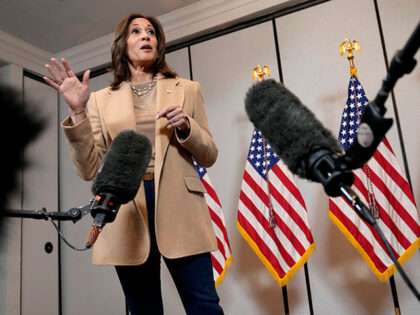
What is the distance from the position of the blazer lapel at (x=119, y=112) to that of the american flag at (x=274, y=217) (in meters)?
1.55

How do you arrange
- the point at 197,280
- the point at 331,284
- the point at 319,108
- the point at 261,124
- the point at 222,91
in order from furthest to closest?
the point at 222,91 < the point at 319,108 < the point at 331,284 < the point at 197,280 < the point at 261,124

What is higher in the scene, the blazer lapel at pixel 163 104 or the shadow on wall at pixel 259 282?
the blazer lapel at pixel 163 104

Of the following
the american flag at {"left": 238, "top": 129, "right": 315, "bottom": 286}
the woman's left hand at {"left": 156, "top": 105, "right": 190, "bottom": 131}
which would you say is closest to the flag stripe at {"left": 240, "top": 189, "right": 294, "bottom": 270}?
the american flag at {"left": 238, "top": 129, "right": 315, "bottom": 286}

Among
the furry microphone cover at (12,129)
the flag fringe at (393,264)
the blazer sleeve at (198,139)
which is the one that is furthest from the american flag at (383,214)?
the furry microphone cover at (12,129)

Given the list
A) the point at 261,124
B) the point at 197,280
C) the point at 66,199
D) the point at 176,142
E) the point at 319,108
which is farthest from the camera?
the point at 66,199

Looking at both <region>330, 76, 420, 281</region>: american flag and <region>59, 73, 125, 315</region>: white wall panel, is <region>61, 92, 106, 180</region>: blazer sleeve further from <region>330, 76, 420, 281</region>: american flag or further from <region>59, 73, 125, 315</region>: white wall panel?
<region>59, 73, 125, 315</region>: white wall panel

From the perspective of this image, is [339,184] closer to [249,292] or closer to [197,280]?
[197,280]

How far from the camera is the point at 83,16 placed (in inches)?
150

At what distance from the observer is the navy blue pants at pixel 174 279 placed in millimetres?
1328

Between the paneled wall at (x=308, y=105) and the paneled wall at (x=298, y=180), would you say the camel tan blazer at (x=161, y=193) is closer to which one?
the paneled wall at (x=298, y=180)

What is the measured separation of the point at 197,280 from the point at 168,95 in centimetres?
62

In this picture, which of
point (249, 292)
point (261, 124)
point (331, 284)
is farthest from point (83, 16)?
point (261, 124)

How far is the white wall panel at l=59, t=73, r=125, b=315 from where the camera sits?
12.6 ft

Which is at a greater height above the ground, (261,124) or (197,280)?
(261,124)
